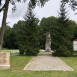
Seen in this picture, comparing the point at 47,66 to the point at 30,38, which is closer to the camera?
the point at 47,66

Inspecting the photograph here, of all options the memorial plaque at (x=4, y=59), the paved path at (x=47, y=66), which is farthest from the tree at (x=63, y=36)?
the memorial plaque at (x=4, y=59)

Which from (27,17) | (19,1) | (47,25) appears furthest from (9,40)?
(19,1)

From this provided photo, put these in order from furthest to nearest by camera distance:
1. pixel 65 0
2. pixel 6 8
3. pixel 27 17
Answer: pixel 27 17 < pixel 65 0 < pixel 6 8

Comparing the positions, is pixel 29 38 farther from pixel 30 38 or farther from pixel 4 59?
pixel 4 59

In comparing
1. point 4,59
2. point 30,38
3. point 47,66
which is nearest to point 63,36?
point 30,38

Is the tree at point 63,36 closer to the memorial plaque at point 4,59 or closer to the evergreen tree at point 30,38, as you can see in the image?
the evergreen tree at point 30,38

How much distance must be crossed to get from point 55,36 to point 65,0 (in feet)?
24.0

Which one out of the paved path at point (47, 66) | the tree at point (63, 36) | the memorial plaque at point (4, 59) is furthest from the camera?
the tree at point (63, 36)

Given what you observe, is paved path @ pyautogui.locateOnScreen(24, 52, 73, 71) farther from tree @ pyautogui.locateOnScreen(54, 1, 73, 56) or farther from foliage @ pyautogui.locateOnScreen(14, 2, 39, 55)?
foliage @ pyautogui.locateOnScreen(14, 2, 39, 55)

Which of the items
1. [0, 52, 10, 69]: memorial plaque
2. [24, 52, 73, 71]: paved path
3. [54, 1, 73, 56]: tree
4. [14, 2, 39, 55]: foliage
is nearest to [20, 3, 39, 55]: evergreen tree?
[14, 2, 39, 55]: foliage

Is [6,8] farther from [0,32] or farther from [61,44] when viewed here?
[61,44]

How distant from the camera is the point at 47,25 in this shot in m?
82.3

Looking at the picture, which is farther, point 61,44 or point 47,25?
point 47,25

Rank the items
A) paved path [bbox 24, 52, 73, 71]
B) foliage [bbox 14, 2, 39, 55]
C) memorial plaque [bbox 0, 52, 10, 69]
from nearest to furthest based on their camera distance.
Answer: paved path [bbox 24, 52, 73, 71], memorial plaque [bbox 0, 52, 10, 69], foliage [bbox 14, 2, 39, 55]
